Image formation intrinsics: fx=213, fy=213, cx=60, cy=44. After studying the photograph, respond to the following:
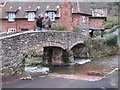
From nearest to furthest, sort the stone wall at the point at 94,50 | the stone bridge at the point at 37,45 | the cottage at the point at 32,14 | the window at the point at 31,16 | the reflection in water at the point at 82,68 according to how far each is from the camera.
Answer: the stone bridge at the point at 37,45 < the reflection in water at the point at 82,68 < the stone wall at the point at 94,50 < the cottage at the point at 32,14 < the window at the point at 31,16

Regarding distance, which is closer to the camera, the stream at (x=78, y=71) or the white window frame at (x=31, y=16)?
the stream at (x=78, y=71)

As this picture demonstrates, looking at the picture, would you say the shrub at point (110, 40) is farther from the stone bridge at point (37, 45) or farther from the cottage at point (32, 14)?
the cottage at point (32, 14)

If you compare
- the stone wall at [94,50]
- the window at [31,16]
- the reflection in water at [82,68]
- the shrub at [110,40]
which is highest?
the window at [31,16]

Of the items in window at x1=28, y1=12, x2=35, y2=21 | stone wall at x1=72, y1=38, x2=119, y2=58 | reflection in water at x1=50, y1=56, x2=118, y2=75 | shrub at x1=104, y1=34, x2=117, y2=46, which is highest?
window at x1=28, y1=12, x2=35, y2=21

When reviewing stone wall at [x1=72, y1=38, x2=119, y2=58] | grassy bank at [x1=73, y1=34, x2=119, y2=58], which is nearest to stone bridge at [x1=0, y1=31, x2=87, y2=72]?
stone wall at [x1=72, y1=38, x2=119, y2=58]

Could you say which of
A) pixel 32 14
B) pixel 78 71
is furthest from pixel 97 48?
pixel 32 14

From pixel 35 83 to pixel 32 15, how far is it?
22.8 metres

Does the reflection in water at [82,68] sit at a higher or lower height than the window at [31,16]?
lower

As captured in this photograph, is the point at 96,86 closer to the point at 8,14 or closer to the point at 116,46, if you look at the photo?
the point at 116,46

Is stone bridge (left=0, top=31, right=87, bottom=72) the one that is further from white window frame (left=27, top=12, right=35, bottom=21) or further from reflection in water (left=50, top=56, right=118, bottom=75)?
white window frame (left=27, top=12, right=35, bottom=21)

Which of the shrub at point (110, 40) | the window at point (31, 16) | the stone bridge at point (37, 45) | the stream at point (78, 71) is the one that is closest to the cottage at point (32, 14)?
the window at point (31, 16)

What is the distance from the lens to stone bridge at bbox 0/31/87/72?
1129 centimetres

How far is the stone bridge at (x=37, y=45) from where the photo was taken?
11289 millimetres

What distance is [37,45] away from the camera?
14.7m
